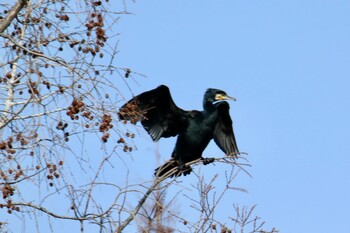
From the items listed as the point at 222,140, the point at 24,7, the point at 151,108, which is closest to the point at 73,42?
the point at 24,7

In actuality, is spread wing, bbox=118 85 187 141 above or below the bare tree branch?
above

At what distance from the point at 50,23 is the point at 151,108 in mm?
3035

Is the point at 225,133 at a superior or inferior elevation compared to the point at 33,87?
superior

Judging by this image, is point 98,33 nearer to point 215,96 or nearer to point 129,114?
point 129,114

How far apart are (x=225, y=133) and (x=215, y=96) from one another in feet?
1.70

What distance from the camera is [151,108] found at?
26.4 feet

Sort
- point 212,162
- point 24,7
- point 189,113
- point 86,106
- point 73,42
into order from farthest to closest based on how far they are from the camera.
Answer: point 189,113
point 212,162
point 24,7
point 73,42
point 86,106

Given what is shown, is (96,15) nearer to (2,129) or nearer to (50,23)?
(50,23)

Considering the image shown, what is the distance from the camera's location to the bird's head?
8656 mm

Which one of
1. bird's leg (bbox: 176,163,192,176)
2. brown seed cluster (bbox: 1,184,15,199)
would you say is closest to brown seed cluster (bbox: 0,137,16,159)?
brown seed cluster (bbox: 1,184,15,199)

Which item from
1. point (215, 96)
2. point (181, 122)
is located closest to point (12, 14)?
point (181, 122)

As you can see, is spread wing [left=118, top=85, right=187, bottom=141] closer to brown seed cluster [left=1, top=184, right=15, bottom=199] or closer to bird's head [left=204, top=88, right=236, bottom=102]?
bird's head [left=204, top=88, right=236, bottom=102]

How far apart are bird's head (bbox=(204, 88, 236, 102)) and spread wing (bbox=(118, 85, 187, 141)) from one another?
1.17ft

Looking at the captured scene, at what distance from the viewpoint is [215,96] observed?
8.67 metres
